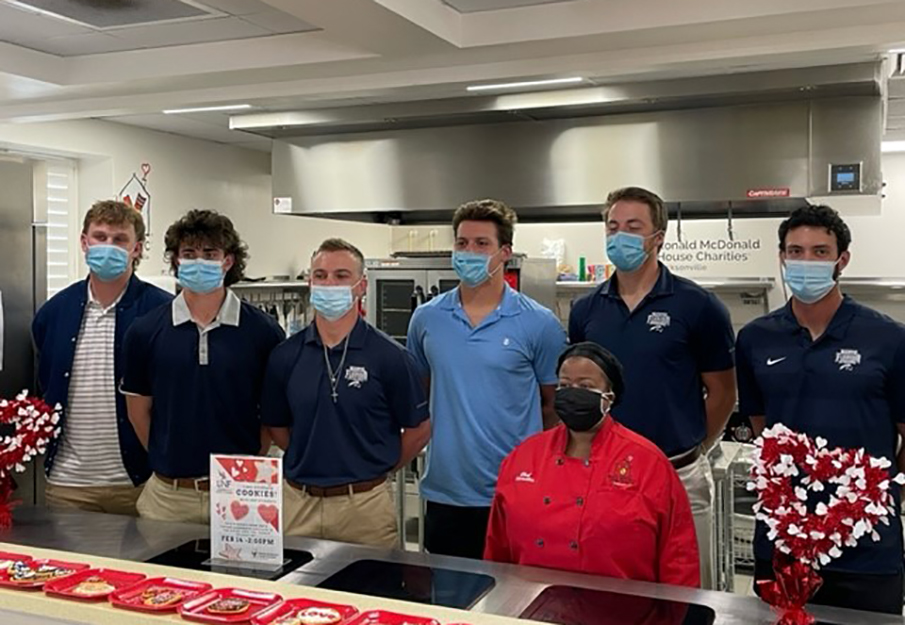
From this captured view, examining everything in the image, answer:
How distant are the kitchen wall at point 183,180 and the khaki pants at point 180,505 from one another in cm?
354

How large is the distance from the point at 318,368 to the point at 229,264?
1.63 ft

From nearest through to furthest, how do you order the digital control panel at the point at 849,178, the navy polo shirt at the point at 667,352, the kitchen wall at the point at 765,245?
the navy polo shirt at the point at 667,352
the digital control panel at the point at 849,178
the kitchen wall at the point at 765,245

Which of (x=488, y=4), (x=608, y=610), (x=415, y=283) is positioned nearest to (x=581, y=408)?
(x=608, y=610)

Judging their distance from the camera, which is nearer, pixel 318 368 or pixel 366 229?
pixel 318 368

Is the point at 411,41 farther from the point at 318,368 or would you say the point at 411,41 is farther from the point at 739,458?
the point at 739,458

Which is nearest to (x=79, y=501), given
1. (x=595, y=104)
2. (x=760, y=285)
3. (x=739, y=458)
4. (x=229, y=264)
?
(x=229, y=264)

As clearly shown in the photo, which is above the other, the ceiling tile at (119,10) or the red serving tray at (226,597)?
the ceiling tile at (119,10)

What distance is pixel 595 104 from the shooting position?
15.4ft

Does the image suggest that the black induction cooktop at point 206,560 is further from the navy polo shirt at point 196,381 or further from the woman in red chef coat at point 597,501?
the woman in red chef coat at point 597,501

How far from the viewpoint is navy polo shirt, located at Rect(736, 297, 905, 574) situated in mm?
2244

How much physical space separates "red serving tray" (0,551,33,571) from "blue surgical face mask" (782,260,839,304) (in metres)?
1.99

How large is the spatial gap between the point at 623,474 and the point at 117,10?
2757mm

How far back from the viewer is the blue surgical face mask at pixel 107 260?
2.73m

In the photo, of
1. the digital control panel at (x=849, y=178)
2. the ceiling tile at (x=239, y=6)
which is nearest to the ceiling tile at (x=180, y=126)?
the ceiling tile at (x=239, y=6)
